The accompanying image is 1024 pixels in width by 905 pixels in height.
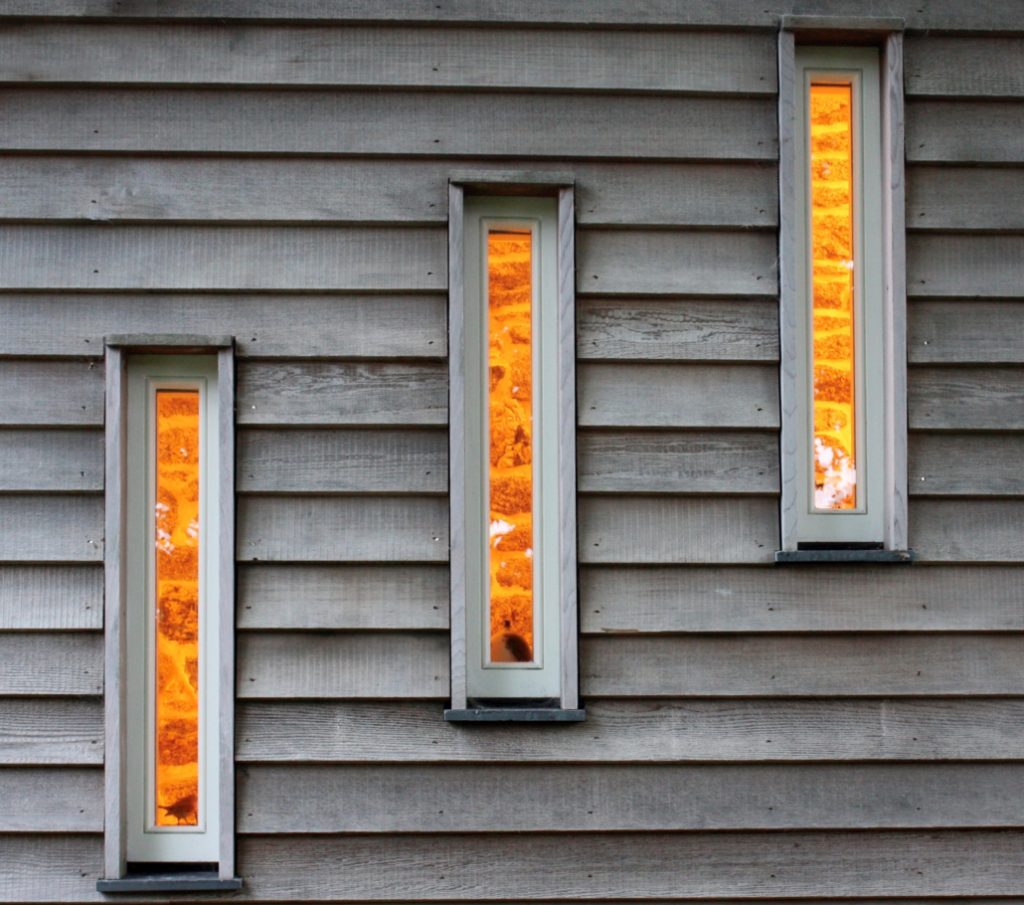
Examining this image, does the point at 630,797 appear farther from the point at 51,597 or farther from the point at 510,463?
the point at 51,597

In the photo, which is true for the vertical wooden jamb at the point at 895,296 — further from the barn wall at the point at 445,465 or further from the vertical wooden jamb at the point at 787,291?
the vertical wooden jamb at the point at 787,291

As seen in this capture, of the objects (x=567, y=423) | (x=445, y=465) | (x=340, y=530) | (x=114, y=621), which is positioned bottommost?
(x=114, y=621)

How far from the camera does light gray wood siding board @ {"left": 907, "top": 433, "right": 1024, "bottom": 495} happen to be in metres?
3.19

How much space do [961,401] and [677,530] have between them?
0.89 metres

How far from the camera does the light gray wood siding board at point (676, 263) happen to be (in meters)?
3.19

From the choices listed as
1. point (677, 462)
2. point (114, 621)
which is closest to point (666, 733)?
point (677, 462)

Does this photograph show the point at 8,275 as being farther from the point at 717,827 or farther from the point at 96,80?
the point at 717,827

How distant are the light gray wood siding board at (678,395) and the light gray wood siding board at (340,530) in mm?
540

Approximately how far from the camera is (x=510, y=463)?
10.5 feet

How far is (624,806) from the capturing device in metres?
3.13

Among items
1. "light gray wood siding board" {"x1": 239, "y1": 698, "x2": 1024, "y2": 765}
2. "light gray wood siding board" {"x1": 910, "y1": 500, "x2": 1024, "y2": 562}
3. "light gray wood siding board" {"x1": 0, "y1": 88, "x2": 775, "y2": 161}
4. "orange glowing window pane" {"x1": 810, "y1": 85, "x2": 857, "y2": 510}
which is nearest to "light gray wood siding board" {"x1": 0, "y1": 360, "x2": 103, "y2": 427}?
"light gray wood siding board" {"x1": 0, "y1": 88, "x2": 775, "y2": 161}

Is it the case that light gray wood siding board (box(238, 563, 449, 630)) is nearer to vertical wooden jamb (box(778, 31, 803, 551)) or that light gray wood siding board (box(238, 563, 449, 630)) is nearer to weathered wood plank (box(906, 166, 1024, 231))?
vertical wooden jamb (box(778, 31, 803, 551))

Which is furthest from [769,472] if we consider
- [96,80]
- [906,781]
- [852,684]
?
[96,80]

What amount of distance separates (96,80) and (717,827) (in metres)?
2.72
